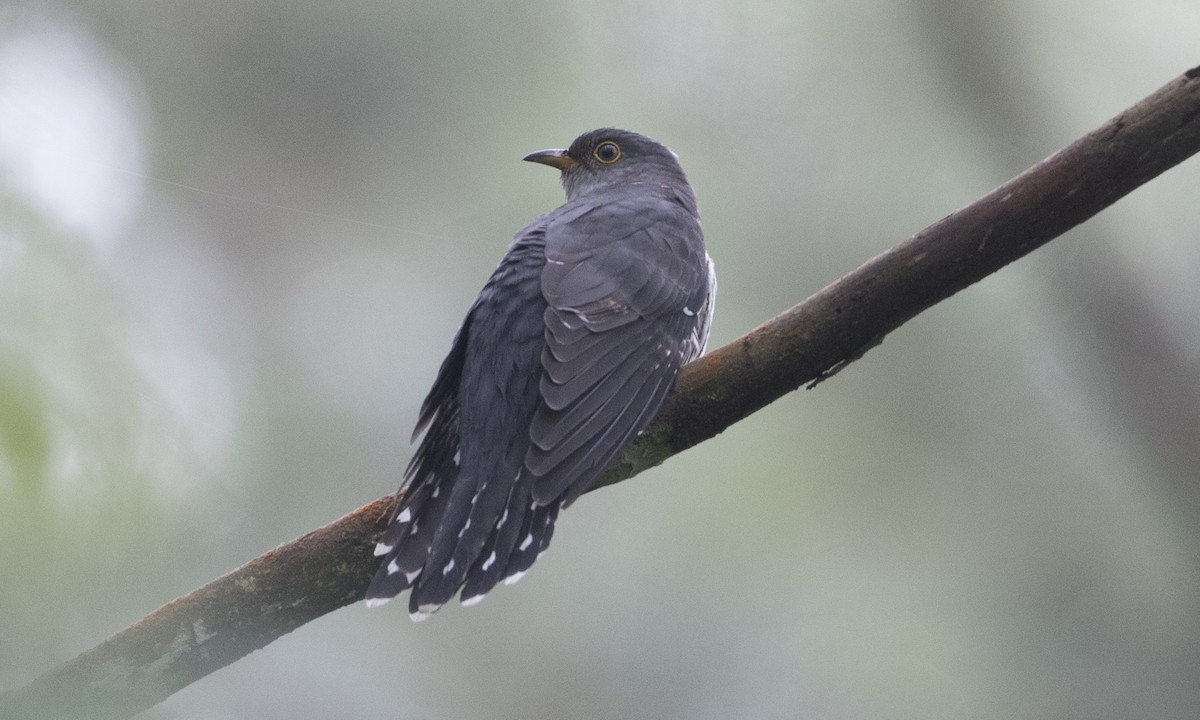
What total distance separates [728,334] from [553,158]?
1.24 meters

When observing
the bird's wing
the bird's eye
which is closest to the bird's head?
the bird's eye

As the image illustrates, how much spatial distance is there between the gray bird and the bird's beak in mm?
1100

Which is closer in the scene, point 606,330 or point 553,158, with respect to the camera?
point 606,330

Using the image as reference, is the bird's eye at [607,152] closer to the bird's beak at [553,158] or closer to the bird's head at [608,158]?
the bird's head at [608,158]

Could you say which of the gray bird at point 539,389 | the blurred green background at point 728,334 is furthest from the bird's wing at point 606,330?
the blurred green background at point 728,334

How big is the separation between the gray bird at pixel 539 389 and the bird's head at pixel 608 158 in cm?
101

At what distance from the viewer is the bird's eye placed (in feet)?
16.6

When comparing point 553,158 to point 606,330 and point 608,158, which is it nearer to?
point 608,158

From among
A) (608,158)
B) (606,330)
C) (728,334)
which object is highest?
(608,158)

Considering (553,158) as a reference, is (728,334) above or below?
below

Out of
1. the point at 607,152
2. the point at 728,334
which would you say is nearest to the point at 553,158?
the point at 607,152

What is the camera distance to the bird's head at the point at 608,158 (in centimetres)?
499

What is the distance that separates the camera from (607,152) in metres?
5.06

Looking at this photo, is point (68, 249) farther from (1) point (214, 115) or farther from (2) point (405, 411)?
(1) point (214, 115)
